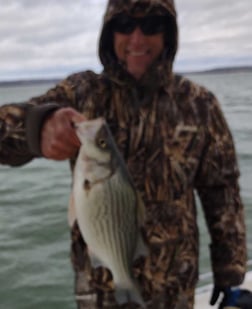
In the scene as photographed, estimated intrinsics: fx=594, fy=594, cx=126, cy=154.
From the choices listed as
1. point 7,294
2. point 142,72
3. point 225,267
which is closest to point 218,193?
point 225,267

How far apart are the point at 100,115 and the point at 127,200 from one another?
73 centimetres

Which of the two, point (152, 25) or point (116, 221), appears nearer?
point (116, 221)

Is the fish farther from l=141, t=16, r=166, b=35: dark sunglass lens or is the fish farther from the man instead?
l=141, t=16, r=166, b=35: dark sunglass lens

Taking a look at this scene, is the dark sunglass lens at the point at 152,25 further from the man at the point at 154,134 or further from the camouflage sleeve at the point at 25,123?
the camouflage sleeve at the point at 25,123

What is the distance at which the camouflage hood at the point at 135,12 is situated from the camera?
284 cm

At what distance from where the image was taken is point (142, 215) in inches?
90.4

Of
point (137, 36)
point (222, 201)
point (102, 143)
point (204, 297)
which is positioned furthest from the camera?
point (204, 297)

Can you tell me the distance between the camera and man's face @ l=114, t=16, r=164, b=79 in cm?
283

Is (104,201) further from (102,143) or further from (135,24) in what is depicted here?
(135,24)

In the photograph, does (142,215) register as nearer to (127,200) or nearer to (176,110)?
(127,200)

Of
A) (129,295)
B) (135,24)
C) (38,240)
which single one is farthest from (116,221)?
(38,240)

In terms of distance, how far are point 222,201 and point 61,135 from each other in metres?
1.18

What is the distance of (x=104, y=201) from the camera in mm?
2111

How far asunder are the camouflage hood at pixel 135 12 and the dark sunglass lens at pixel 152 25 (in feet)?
0.10
